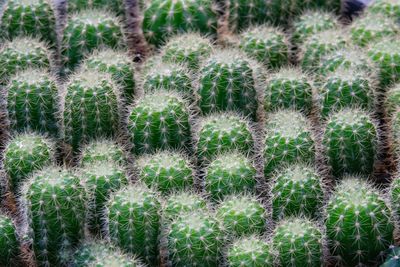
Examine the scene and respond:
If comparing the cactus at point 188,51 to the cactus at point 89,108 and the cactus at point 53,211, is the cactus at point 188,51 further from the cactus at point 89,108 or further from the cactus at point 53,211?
the cactus at point 53,211

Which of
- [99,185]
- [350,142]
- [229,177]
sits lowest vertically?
[99,185]

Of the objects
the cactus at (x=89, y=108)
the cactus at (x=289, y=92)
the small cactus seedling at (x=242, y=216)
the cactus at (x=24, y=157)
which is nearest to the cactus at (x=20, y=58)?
the cactus at (x=89, y=108)

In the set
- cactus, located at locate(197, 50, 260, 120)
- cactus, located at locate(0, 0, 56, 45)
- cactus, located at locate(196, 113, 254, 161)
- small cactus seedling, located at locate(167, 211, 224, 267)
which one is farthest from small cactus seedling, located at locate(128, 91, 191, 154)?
cactus, located at locate(0, 0, 56, 45)

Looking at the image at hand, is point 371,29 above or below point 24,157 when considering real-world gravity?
above

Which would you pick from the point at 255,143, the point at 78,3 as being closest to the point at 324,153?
the point at 255,143

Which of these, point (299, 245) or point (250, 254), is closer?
point (250, 254)

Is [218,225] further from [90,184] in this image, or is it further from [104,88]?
[104,88]

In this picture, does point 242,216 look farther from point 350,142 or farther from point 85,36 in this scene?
point 85,36

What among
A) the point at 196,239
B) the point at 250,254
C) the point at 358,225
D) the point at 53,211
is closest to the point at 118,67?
the point at 53,211
